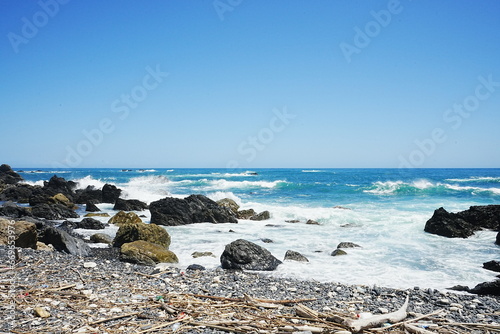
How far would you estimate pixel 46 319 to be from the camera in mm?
4305

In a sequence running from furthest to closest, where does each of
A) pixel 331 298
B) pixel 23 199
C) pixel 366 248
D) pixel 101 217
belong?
1. pixel 23 199
2. pixel 101 217
3. pixel 366 248
4. pixel 331 298

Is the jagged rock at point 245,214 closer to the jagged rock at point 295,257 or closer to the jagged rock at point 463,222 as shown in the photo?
the jagged rock at point 463,222

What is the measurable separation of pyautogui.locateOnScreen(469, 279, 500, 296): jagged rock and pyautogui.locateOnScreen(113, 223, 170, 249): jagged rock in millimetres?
8960

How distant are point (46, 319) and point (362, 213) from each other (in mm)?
Answer: 19560

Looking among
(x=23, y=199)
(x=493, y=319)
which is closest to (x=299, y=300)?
(x=493, y=319)

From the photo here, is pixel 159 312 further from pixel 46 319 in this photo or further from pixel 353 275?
pixel 353 275

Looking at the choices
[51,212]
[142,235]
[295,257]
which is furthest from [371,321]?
[51,212]

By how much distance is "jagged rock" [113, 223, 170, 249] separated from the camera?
1120 centimetres

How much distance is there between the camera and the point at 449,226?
14.3 metres

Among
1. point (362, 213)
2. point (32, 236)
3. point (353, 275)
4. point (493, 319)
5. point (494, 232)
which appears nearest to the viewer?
point (493, 319)

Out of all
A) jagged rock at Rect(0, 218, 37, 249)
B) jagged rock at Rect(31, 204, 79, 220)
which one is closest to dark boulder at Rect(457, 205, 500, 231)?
jagged rock at Rect(0, 218, 37, 249)

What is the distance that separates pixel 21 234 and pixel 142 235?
345 centimetres

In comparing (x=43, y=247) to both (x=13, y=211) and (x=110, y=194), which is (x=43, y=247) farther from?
(x=110, y=194)

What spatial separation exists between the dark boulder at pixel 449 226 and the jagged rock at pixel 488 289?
25.2 feet
